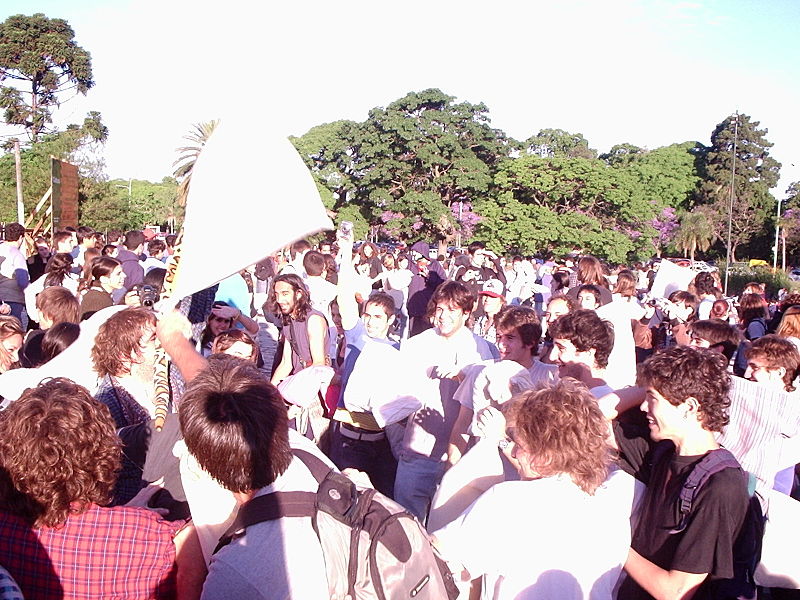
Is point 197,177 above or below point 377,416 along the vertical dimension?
above

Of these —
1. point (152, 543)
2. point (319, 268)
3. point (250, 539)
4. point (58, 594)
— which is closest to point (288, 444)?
point (250, 539)

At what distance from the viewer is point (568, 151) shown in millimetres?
57094

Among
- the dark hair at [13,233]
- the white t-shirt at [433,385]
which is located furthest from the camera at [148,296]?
the dark hair at [13,233]

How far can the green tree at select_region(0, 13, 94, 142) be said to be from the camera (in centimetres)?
3581

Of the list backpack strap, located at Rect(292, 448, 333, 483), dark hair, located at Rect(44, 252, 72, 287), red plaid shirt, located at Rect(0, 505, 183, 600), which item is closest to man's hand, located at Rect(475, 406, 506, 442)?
backpack strap, located at Rect(292, 448, 333, 483)

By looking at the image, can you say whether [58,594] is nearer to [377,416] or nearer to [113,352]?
[113,352]

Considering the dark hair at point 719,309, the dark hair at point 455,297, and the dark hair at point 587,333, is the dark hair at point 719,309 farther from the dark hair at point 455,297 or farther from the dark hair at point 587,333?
the dark hair at point 587,333

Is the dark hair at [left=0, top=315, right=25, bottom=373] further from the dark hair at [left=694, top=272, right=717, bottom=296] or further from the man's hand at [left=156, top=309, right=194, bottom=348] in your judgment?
the dark hair at [left=694, top=272, right=717, bottom=296]

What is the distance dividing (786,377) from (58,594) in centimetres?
384

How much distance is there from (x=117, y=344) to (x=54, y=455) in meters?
1.20

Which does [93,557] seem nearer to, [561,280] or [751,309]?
[751,309]

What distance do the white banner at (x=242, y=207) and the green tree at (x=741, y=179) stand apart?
175 feet

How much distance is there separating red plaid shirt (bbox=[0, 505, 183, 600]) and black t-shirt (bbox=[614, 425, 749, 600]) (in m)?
1.68

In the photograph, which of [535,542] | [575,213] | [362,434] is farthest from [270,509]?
[575,213]
